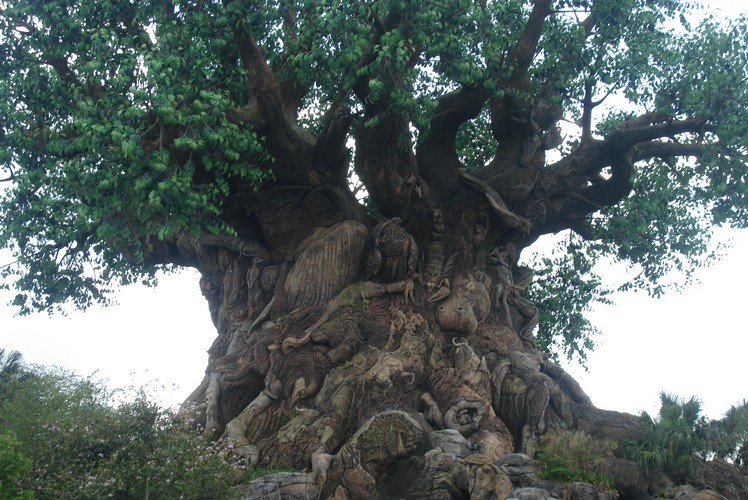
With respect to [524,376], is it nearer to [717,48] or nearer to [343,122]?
[343,122]

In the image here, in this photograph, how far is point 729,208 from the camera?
14062mm

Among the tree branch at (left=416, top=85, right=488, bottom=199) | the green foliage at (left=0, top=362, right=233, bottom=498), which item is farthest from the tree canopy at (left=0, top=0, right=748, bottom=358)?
the green foliage at (left=0, top=362, right=233, bottom=498)

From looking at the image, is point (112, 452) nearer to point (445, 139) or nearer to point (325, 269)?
point (325, 269)

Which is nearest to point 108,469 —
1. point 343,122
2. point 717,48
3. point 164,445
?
point 164,445

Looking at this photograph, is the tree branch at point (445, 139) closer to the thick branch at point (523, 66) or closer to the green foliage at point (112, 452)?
the thick branch at point (523, 66)

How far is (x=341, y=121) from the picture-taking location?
13.3 metres

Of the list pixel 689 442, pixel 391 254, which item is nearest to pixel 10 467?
pixel 391 254

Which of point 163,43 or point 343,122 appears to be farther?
point 343,122

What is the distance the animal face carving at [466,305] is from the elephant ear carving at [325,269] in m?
1.55

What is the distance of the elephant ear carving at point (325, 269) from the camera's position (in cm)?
1339

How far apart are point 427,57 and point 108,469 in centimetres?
744

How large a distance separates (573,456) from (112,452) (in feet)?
18.7

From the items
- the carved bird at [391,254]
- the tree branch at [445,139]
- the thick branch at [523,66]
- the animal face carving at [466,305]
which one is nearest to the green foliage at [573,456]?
the animal face carving at [466,305]

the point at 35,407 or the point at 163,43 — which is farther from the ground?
the point at 163,43
